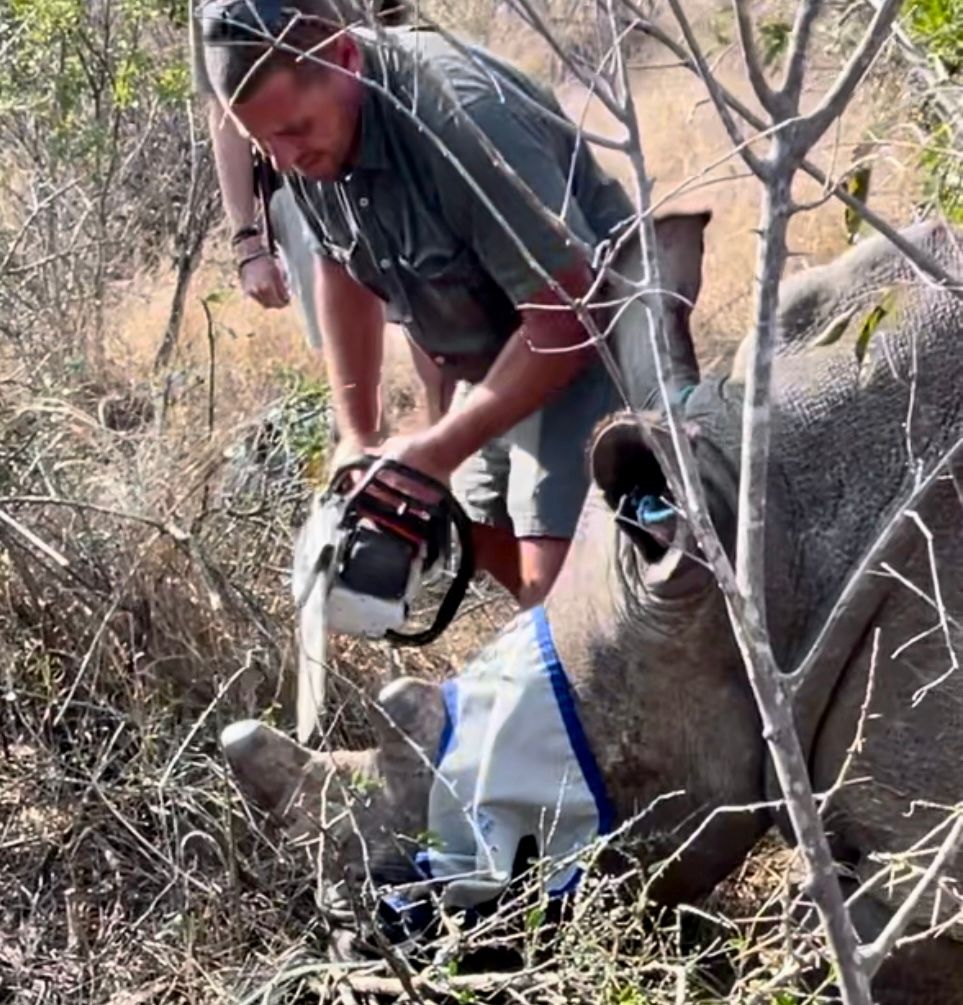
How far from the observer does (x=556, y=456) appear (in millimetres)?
4164

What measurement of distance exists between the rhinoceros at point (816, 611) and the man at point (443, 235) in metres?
0.44

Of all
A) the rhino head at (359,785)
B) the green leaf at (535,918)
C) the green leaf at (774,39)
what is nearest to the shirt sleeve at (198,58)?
the green leaf at (774,39)

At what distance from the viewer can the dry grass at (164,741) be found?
140 inches

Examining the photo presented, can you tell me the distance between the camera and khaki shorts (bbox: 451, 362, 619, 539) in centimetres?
410

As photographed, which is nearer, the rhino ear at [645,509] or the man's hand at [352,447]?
the rhino ear at [645,509]

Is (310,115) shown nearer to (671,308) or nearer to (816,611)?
(671,308)

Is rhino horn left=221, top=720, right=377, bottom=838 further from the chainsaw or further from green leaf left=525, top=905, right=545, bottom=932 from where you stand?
green leaf left=525, top=905, right=545, bottom=932

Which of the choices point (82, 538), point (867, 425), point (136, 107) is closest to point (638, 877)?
point (867, 425)

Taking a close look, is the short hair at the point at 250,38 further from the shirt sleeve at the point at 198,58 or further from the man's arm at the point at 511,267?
the shirt sleeve at the point at 198,58

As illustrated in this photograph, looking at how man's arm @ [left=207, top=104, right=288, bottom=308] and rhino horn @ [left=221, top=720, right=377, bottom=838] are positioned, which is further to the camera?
man's arm @ [left=207, top=104, right=288, bottom=308]

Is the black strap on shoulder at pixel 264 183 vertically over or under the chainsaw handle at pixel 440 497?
over

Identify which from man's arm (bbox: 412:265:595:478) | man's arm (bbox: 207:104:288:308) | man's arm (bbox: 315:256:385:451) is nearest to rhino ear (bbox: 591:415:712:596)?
man's arm (bbox: 412:265:595:478)

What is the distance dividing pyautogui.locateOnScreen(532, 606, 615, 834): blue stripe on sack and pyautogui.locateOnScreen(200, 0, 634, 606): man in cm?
52

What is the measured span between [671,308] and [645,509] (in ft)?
1.25
